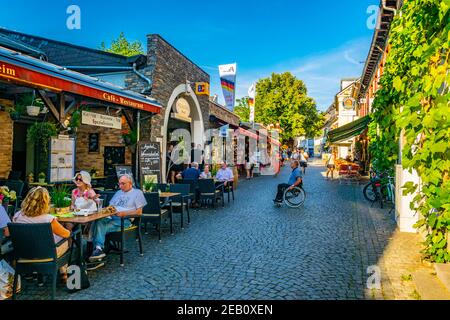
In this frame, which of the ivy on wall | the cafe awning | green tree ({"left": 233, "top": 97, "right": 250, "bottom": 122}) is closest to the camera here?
the ivy on wall

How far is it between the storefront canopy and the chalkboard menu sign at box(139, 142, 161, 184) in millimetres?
1759

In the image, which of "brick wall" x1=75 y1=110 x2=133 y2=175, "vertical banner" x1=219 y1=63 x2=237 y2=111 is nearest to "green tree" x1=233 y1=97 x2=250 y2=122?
"vertical banner" x1=219 y1=63 x2=237 y2=111

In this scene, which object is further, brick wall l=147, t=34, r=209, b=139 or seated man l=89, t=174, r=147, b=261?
brick wall l=147, t=34, r=209, b=139

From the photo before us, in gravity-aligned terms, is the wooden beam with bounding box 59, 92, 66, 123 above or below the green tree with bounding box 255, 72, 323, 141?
below

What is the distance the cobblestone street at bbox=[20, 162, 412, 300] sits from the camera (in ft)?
13.5

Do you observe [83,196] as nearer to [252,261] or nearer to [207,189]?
[252,261]

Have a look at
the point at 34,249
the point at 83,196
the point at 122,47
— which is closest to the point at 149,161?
the point at 83,196

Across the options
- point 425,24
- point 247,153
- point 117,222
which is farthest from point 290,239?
point 247,153

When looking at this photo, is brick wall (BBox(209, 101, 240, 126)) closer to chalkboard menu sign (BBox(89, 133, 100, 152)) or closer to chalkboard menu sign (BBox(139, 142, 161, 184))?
chalkboard menu sign (BBox(89, 133, 100, 152))

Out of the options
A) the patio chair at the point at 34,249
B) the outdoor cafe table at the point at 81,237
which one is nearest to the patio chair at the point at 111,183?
the outdoor cafe table at the point at 81,237

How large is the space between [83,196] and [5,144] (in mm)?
6257

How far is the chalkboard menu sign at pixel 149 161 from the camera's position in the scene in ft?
34.3

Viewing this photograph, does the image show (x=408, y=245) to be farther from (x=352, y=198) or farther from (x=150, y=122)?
(x=150, y=122)

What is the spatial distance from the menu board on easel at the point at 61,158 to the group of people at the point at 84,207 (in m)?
2.51
